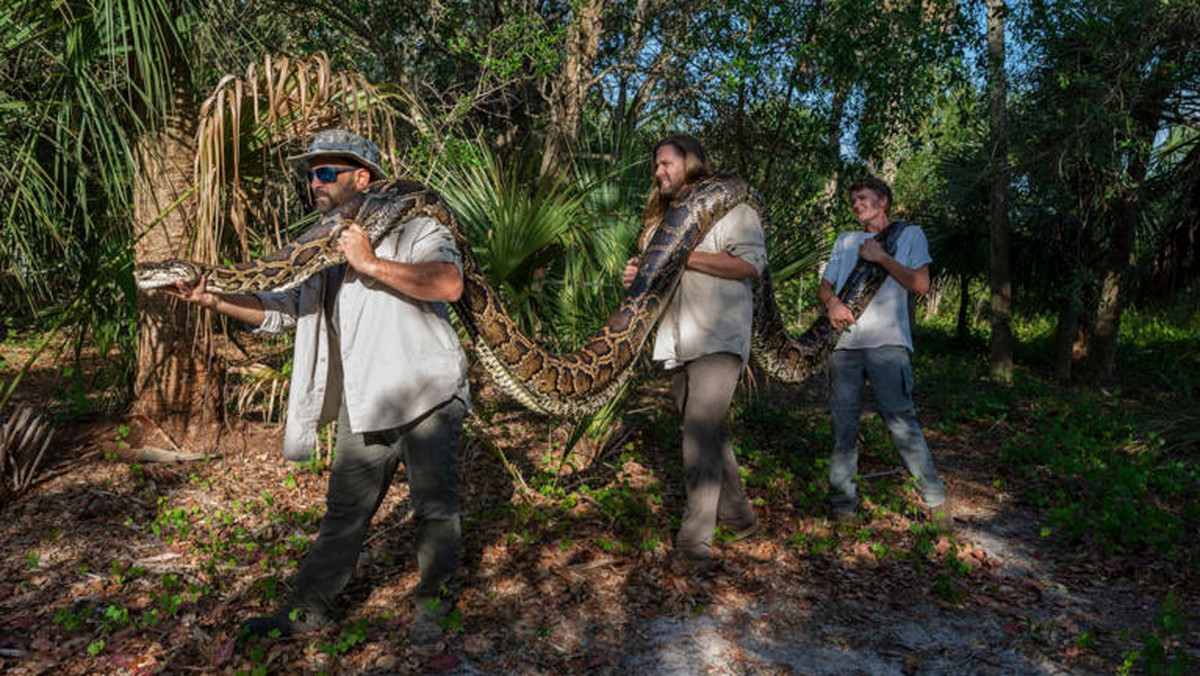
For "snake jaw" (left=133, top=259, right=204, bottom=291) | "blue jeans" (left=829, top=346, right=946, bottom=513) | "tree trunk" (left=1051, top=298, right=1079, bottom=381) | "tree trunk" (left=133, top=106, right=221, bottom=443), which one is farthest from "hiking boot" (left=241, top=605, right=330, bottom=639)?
"tree trunk" (left=1051, top=298, right=1079, bottom=381)

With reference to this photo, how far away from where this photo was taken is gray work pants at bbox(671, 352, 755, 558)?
4535 mm

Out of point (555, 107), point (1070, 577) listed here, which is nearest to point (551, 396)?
point (1070, 577)

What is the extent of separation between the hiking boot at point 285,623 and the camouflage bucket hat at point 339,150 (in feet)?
6.80

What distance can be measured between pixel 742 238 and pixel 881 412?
66.7 inches

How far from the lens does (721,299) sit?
4.50m

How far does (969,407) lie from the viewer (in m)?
10.6

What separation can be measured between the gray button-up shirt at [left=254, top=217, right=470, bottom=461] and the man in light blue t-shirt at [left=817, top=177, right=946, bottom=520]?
2774mm

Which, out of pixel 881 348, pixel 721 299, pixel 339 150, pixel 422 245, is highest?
pixel 339 150

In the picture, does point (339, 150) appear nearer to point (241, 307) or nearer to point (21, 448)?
Answer: point (241, 307)

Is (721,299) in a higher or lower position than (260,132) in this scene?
lower

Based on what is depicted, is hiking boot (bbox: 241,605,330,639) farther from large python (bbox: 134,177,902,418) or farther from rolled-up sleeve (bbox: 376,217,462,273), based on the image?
rolled-up sleeve (bbox: 376,217,462,273)

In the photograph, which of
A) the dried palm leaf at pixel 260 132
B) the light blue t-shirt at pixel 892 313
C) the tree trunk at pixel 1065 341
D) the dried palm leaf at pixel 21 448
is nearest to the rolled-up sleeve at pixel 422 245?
the dried palm leaf at pixel 260 132

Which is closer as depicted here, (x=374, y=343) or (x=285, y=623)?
(x=374, y=343)

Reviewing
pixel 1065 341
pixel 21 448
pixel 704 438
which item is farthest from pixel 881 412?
pixel 1065 341
